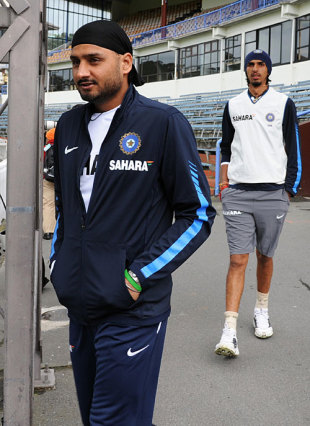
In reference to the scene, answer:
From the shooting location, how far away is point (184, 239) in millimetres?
1934

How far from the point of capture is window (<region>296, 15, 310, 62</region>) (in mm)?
27516

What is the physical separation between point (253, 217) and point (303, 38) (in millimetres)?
26196

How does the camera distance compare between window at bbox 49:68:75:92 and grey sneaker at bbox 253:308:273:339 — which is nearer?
grey sneaker at bbox 253:308:273:339

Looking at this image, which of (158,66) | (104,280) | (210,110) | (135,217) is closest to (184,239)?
(135,217)

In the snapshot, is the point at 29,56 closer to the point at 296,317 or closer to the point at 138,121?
the point at 138,121

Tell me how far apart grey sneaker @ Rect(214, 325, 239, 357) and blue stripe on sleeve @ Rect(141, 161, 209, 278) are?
1.95 m

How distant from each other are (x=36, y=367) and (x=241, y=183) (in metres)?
1.90

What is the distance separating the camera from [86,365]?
211 centimetres

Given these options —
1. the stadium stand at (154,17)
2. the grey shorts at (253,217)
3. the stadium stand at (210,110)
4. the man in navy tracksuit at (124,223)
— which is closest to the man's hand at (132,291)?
the man in navy tracksuit at (124,223)

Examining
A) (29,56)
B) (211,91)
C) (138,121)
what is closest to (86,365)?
Answer: (138,121)

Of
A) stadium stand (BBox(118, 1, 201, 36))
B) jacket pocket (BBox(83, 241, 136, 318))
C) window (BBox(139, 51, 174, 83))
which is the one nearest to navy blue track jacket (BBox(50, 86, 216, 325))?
jacket pocket (BBox(83, 241, 136, 318))

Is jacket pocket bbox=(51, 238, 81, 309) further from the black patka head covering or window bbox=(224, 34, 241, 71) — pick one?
window bbox=(224, 34, 241, 71)

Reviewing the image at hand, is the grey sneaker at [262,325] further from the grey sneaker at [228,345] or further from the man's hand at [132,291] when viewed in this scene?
the man's hand at [132,291]

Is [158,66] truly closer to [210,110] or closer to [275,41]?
[275,41]
